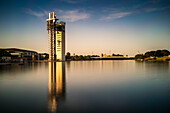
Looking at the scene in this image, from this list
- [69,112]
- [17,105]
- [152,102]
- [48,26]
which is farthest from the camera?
[48,26]

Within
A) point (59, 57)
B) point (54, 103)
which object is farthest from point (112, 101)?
point (59, 57)

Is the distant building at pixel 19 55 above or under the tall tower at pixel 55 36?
under

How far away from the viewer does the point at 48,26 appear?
16500 centimetres

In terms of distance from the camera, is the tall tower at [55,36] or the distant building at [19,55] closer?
the distant building at [19,55]

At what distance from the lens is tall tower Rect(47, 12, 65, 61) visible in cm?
16512

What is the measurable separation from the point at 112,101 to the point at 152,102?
145 inches

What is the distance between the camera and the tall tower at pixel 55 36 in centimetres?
16512

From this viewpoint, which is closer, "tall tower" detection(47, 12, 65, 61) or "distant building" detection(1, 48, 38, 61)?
"distant building" detection(1, 48, 38, 61)

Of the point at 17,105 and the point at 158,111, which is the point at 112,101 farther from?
the point at 17,105

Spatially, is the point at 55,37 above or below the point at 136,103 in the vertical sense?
above

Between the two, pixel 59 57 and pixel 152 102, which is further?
pixel 59 57

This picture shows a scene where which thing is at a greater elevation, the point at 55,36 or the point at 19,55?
the point at 55,36

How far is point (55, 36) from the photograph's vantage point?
16800cm

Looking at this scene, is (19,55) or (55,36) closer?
(19,55)
